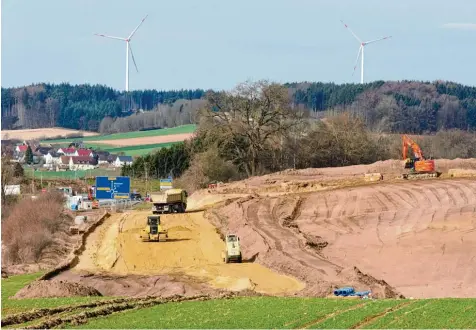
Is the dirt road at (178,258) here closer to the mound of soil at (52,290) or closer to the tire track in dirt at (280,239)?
the tire track in dirt at (280,239)

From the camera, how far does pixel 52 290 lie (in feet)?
142

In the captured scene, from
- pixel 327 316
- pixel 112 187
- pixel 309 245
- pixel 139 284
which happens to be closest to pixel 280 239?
pixel 309 245

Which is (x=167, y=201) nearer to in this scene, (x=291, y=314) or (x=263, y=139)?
(x=263, y=139)

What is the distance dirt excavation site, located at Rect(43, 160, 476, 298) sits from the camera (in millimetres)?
47594

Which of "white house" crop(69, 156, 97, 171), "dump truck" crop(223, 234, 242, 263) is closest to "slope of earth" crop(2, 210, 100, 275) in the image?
"dump truck" crop(223, 234, 242, 263)

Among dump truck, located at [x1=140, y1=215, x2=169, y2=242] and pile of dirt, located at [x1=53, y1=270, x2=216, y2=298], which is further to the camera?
dump truck, located at [x1=140, y1=215, x2=169, y2=242]

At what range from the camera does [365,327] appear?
28.9 meters

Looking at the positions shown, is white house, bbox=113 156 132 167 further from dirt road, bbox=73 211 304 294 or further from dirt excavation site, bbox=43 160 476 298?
dirt road, bbox=73 211 304 294

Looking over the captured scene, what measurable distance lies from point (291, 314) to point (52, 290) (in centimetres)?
1467

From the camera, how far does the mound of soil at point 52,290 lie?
140ft

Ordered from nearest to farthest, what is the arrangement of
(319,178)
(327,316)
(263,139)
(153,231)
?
(327,316)
(153,231)
(319,178)
(263,139)

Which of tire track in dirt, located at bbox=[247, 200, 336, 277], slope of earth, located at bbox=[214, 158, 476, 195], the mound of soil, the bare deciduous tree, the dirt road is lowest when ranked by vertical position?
the dirt road

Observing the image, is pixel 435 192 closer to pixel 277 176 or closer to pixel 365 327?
pixel 277 176

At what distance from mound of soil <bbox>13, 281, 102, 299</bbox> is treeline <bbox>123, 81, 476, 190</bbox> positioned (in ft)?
242
